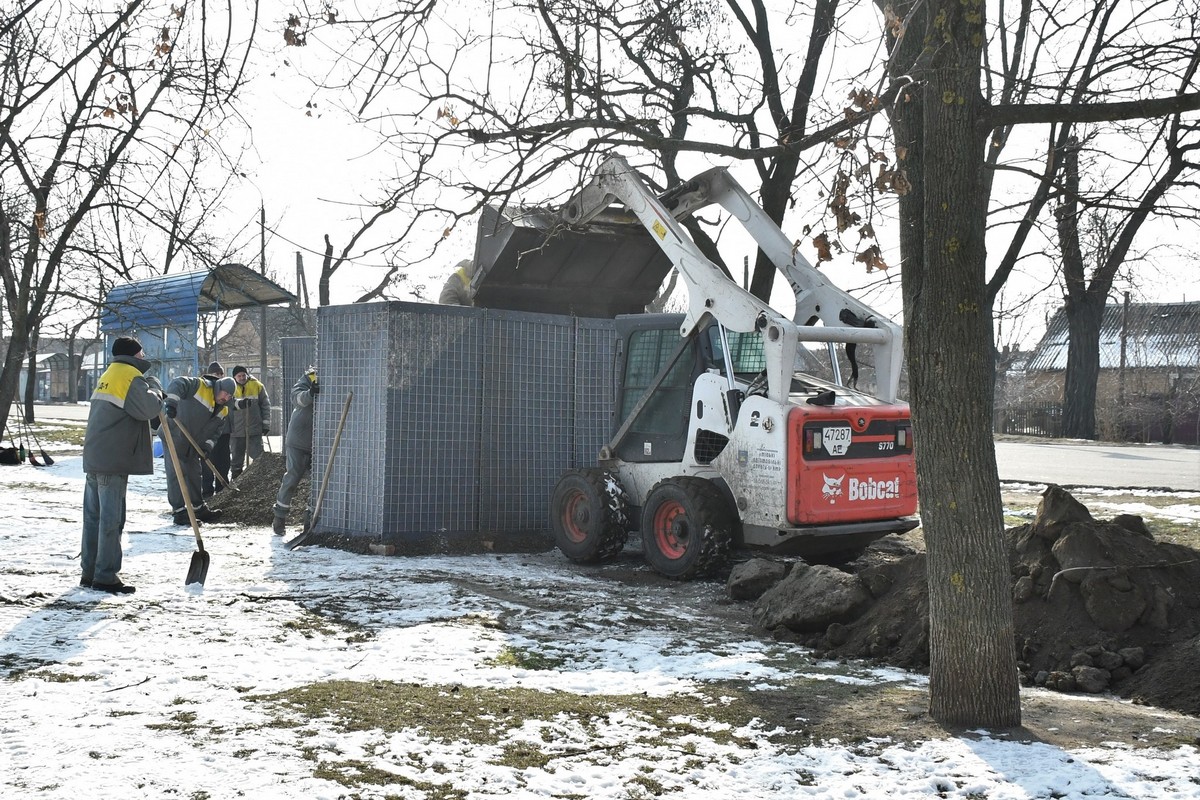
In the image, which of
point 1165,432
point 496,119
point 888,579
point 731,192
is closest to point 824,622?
point 888,579

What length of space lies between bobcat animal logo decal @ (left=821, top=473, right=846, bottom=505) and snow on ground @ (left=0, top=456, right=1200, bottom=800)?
3.80 feet

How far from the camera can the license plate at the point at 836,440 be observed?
29.5 ft

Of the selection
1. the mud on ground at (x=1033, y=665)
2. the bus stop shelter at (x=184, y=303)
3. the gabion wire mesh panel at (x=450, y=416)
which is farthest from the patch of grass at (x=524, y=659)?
the bus stop shelter at (x=184, y=303)

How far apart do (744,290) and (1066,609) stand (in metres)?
A: 3.65

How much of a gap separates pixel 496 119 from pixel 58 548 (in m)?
5.88

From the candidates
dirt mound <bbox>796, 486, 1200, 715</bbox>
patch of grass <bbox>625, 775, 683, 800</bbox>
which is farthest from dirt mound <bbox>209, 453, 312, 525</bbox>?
patch of grass <bbox>625, 775, 683, 800</bbox>

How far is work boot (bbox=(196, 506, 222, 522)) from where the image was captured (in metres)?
13.2

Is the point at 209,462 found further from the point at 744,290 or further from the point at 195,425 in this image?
the point at 744,290

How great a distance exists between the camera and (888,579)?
7625 mm

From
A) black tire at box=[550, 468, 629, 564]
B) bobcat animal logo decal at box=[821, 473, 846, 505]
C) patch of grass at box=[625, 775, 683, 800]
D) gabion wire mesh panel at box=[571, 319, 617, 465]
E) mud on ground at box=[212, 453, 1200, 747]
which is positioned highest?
gabion wire mesh panel at box=[571, 319, 617, 465]

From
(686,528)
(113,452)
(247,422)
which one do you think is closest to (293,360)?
(247,422)

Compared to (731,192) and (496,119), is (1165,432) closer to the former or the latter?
(731,192)

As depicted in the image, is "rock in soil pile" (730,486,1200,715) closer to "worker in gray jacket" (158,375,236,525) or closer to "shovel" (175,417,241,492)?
"shovel" (175,417,241,492)

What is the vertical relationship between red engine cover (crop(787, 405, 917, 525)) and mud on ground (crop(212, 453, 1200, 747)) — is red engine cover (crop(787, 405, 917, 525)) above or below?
above
